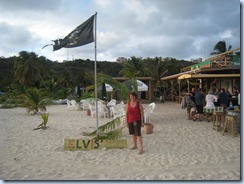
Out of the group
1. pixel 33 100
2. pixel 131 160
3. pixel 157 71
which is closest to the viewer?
pixel 131 160

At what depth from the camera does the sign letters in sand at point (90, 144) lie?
219 inches

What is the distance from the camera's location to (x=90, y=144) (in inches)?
221

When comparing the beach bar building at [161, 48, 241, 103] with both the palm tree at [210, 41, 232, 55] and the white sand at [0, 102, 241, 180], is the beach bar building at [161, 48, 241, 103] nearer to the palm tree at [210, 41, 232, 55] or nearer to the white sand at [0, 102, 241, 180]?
the white sand at [0, 102, 241, 180]

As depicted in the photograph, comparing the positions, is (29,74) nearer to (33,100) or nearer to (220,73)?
(33,100)

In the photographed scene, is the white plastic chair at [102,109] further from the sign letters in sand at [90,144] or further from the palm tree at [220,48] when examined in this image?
the palm tree at [220,48]

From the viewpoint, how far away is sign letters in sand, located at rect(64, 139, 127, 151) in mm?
5574

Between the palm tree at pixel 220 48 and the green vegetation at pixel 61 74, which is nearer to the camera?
the green vegetation at pixel 61 74

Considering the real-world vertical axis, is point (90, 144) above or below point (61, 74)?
below

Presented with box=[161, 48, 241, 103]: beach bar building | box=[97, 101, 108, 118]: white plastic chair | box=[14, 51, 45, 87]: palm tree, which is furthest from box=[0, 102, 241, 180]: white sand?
box=[14, 51, 45, 87]: palm tree

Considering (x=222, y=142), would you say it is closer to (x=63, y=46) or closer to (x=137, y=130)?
(x=137, y=130)

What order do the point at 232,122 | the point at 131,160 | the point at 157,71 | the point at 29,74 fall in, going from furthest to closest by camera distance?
the point at 29,74 → the point at 157,71 → the point at 232,122 → the point at 131,160

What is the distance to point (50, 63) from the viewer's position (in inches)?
2132

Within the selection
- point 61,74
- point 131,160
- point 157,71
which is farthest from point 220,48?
point 131,160

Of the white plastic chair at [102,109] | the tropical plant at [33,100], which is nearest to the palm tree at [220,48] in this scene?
the white plastic chair at [102,109]
